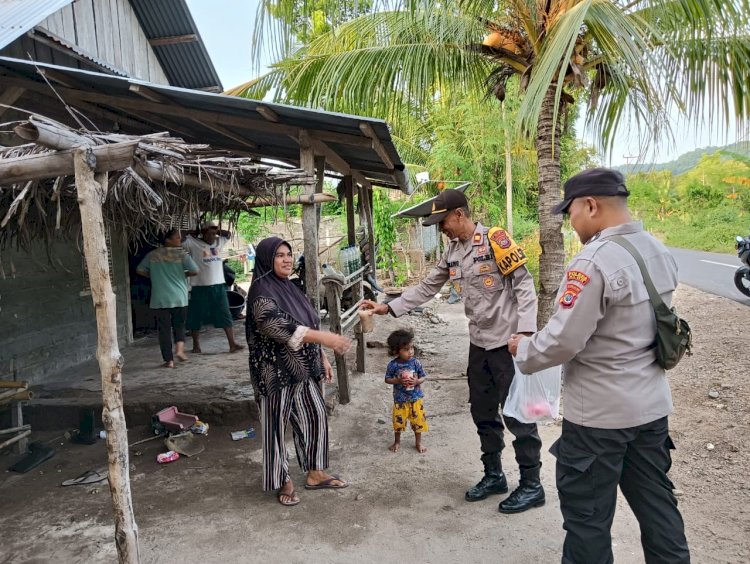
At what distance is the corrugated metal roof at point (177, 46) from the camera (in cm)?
718

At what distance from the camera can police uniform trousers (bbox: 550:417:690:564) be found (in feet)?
6.92

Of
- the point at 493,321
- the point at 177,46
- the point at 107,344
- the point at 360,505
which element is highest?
the point at 177,46

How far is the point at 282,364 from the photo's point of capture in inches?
134

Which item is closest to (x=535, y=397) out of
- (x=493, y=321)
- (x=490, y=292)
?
(x=493, y=321)

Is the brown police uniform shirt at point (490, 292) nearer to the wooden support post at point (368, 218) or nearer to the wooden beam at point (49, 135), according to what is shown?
the wooden beam at point (49, 135)

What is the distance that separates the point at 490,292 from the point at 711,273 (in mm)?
13142

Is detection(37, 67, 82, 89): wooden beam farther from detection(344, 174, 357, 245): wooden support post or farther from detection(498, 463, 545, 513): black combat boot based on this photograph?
detection(498, 463, 545, 513): black combat boot

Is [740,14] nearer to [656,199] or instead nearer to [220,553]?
[220,553]

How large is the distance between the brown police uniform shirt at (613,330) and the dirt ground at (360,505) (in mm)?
1212

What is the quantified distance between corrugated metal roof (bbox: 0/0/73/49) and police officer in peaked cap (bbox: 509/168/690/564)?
14.4 ft

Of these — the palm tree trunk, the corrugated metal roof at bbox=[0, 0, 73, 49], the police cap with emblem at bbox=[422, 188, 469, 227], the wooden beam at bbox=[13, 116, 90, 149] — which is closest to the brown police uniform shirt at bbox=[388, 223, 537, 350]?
the police cap with emblem at bbox=[422, 188, 469, 227]

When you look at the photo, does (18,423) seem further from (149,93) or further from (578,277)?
(578,277)

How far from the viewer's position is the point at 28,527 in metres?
3.32

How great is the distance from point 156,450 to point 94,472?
1.66ft
